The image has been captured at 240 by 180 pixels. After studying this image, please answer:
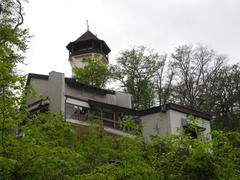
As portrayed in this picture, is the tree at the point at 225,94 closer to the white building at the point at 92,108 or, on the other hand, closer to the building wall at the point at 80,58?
the white building at the point at 92,108

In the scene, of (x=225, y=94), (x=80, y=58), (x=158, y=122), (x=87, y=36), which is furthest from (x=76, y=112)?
(x=87, y=36)

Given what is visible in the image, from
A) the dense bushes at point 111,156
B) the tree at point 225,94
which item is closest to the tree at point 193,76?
the tree at point 225,94

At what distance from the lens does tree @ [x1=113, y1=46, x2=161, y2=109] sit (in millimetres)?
43750

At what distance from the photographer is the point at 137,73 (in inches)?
1741

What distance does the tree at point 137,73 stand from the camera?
43.8 meters

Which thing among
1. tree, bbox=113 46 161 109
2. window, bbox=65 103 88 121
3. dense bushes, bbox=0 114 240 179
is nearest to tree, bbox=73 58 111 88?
tree, bbox=113 46 161 109

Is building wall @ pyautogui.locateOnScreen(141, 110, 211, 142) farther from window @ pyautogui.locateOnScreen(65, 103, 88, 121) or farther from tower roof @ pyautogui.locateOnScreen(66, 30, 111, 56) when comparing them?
tower roof @ pyautogui.locateOnScreen(66, 30, 111, 56)

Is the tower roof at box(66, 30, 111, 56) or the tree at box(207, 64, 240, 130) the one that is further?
the tower roof at box(66, 30, 111, 56)

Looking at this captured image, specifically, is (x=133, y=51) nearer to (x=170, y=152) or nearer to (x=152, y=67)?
(x=152, y=67)

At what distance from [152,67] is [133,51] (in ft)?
8.72

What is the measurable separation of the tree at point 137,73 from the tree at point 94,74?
47.9 inches

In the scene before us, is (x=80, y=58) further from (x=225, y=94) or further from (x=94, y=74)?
(x=225, y=94)

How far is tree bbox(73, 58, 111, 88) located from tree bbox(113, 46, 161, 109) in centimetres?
122

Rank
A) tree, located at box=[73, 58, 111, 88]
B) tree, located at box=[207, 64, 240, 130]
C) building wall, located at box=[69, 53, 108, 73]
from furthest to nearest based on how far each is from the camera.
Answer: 1. building wall, located at box=[69, 53, 108, 73]
2. tree, located at box=[73, 58, 111, 88]
3. tree, located at box=[207, 64, 240, 130]
